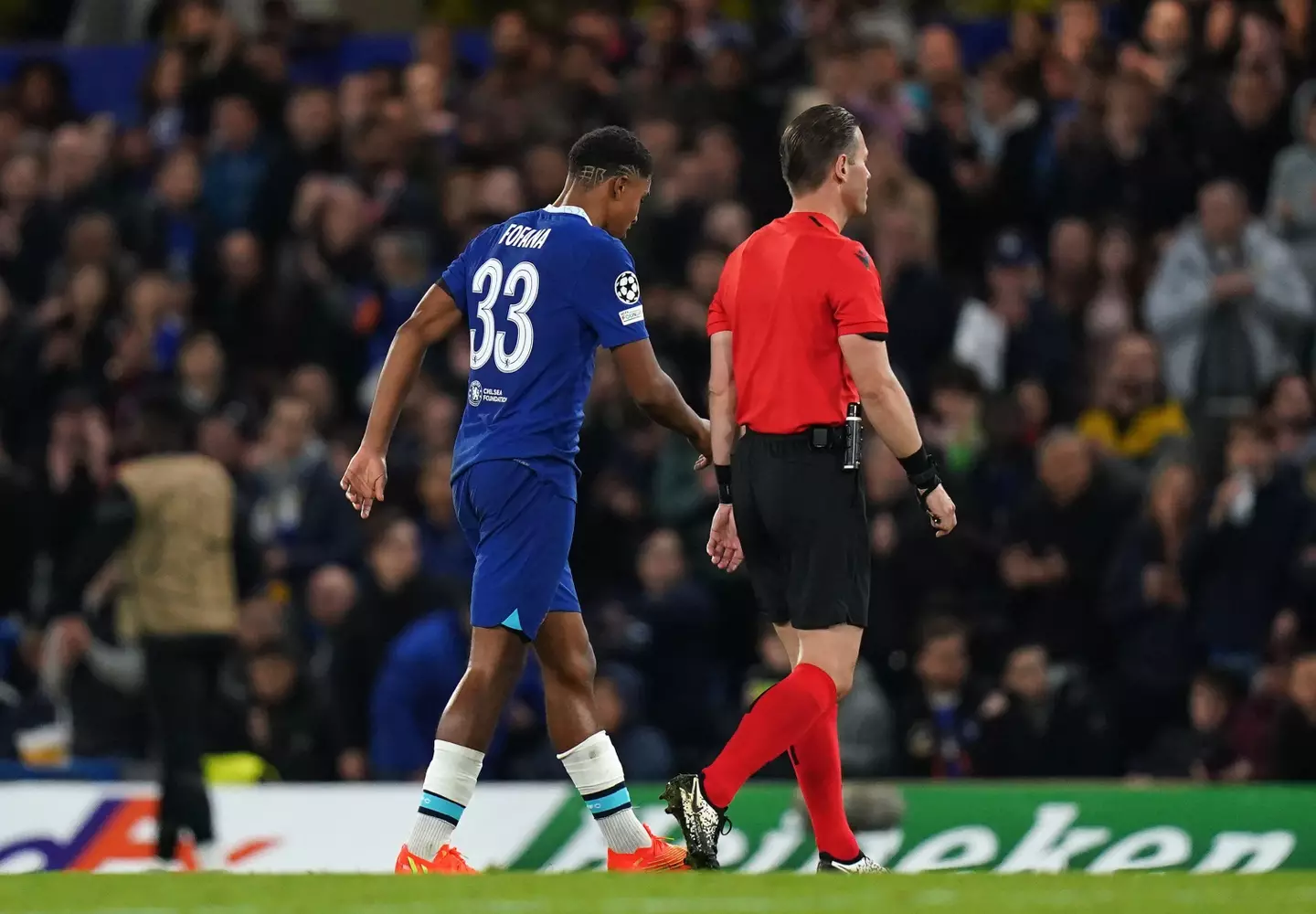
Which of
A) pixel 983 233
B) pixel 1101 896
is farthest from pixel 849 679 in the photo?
pixel 983 233

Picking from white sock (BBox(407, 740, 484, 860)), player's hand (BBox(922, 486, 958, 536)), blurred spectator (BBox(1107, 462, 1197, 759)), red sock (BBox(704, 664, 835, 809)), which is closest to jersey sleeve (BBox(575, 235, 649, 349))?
player's hand (BBox(922, 486, 958, 536))

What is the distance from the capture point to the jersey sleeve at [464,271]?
809 cm

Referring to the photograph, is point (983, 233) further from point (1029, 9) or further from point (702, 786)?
point (702, 786)

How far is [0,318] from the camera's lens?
17.0 m

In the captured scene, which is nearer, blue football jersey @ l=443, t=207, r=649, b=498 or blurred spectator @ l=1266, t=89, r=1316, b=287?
blue football jersey @ l=443, t=207, r=649, b=498

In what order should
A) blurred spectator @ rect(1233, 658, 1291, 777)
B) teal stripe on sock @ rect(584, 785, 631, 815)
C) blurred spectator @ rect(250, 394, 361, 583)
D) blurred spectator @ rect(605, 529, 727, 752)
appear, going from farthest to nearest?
blurred spectator @ rect(250, 394, 361, 583)
blurred spectator @ rect(605, 529, 727, 752)
blurred spectator @ rect(1233, 658, 1291, 777)
teal stripe on sock @ rect(584, 785, 631, 815)

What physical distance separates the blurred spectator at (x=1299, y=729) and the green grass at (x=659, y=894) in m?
3.79

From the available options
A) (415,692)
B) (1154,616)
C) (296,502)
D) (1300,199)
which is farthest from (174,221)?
(1154,616)

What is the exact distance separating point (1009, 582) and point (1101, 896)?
6.45 meters

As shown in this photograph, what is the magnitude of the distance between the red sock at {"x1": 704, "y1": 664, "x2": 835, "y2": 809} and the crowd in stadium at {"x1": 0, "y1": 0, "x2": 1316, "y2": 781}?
457cm

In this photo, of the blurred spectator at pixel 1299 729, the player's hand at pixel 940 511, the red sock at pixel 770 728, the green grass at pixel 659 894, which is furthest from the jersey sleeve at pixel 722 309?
the blurred spectator at pixel 1299 729

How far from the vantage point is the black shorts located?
25.5 ft

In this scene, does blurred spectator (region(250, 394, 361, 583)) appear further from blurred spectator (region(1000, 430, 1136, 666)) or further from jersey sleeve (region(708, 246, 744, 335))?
jersey sleeve (region(708, 246, 744, 335))

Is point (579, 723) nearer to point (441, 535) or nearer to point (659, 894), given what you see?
point (659, 894)
